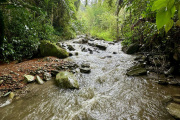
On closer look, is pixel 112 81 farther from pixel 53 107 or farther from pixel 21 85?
pixel 21 85

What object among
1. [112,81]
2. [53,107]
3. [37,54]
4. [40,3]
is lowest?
[53,107]

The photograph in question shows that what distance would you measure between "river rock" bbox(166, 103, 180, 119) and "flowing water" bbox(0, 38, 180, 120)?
0.08 metres

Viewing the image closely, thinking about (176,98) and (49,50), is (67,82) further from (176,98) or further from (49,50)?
(49,50)

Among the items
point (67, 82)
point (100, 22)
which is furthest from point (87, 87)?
point (100, 22)

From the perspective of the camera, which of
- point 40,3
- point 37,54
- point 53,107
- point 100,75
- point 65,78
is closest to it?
point 53,107

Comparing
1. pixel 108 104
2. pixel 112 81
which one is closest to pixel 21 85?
pixel 108 104

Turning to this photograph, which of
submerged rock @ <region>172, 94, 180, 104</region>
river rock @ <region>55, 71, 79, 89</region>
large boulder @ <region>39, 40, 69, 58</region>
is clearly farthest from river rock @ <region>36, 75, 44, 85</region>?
submerged rock @ <region>172, 94, 180, 104</region>

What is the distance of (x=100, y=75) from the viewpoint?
3729 mm

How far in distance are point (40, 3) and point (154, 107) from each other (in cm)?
906

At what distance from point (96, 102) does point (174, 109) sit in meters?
1.54

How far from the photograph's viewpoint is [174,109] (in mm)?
1802

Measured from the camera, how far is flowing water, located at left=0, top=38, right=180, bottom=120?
1887 mm

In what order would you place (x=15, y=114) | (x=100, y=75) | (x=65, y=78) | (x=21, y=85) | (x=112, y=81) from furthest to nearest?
(x=100, y=75), (x=112, y=81), (x=65, y=78), (x=21, y=85), (x=15, y=114)

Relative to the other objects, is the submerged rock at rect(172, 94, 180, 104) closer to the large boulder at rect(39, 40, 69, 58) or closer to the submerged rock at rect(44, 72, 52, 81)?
the submerged rock at rect(44, 72, 52, 81)
